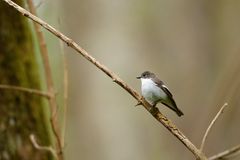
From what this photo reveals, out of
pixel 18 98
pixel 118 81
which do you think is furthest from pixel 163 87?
pixel 18 98

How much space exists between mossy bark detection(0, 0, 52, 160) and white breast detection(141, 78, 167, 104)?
1105mm

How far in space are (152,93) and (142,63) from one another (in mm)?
4486

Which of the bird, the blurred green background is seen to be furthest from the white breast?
the blurred green background

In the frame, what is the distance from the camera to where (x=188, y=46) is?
6.00 meters

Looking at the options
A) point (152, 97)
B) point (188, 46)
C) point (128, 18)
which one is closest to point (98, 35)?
point (128, 18)

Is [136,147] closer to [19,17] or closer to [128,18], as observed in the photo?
[128,18]

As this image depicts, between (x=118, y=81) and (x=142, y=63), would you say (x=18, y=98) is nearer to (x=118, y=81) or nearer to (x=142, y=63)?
(x=118, y=81)

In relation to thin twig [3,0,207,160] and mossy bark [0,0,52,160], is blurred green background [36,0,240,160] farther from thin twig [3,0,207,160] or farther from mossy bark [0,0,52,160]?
thin twig [3,0,207,160]

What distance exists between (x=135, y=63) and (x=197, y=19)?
2.89 ft

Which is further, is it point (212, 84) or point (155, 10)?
point (155, 10)

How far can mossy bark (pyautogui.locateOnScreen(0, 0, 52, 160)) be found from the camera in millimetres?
2900

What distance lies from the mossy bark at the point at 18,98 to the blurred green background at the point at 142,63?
2.18m

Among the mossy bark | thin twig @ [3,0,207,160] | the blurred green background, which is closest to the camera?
thin twig @ [3,0,207,160]

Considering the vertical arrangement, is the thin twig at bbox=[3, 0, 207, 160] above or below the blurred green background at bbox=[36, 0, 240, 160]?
below
